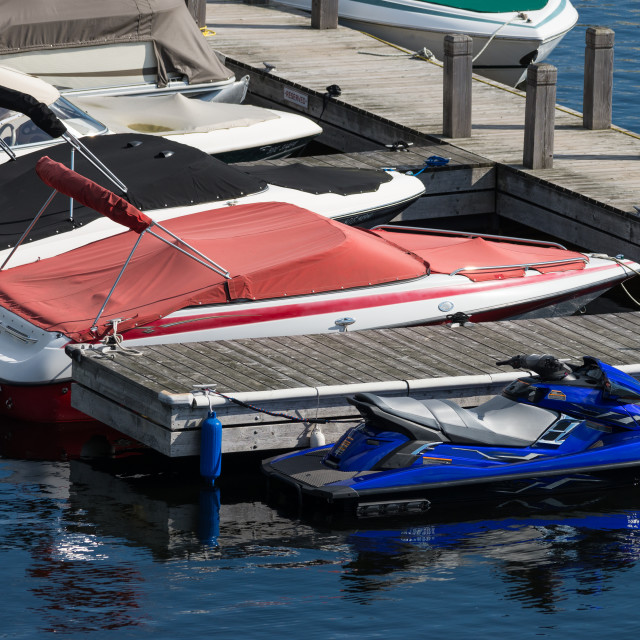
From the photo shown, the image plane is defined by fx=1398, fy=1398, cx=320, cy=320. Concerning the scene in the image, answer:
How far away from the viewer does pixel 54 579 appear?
7680 mm

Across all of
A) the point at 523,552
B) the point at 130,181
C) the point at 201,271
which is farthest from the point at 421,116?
the point at 523,552

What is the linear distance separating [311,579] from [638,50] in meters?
20.1

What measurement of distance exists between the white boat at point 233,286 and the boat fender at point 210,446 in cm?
121

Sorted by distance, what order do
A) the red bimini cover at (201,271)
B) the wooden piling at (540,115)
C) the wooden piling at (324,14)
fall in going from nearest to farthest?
the red bimini cover at (201,271) < the wooden piling at (540,115) < the wooden piling at (324,14)

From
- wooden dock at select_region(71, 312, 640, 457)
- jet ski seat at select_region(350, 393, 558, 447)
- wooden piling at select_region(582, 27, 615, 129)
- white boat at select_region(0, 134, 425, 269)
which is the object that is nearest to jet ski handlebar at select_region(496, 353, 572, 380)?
jet ski seat at select_region(350, 393, 558, 447)

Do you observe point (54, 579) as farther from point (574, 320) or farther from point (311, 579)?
point (574, 320)

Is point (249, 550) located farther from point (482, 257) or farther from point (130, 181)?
point (130, 181)

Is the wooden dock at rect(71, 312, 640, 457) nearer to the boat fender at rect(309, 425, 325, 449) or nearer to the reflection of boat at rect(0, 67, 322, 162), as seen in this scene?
the boat fender at rect(309, 425, 325, 449)

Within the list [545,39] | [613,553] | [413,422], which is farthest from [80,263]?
[545,39]

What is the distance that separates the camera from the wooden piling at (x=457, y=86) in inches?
566

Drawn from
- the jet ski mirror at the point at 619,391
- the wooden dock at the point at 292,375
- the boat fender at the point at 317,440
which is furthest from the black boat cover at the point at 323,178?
the jet ski mirror at the point at 619,391

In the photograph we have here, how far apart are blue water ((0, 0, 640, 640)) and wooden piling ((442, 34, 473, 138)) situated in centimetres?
650

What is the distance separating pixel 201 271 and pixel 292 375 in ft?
4.21

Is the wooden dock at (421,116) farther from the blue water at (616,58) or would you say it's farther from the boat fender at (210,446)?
the boat fender at (210,446)
